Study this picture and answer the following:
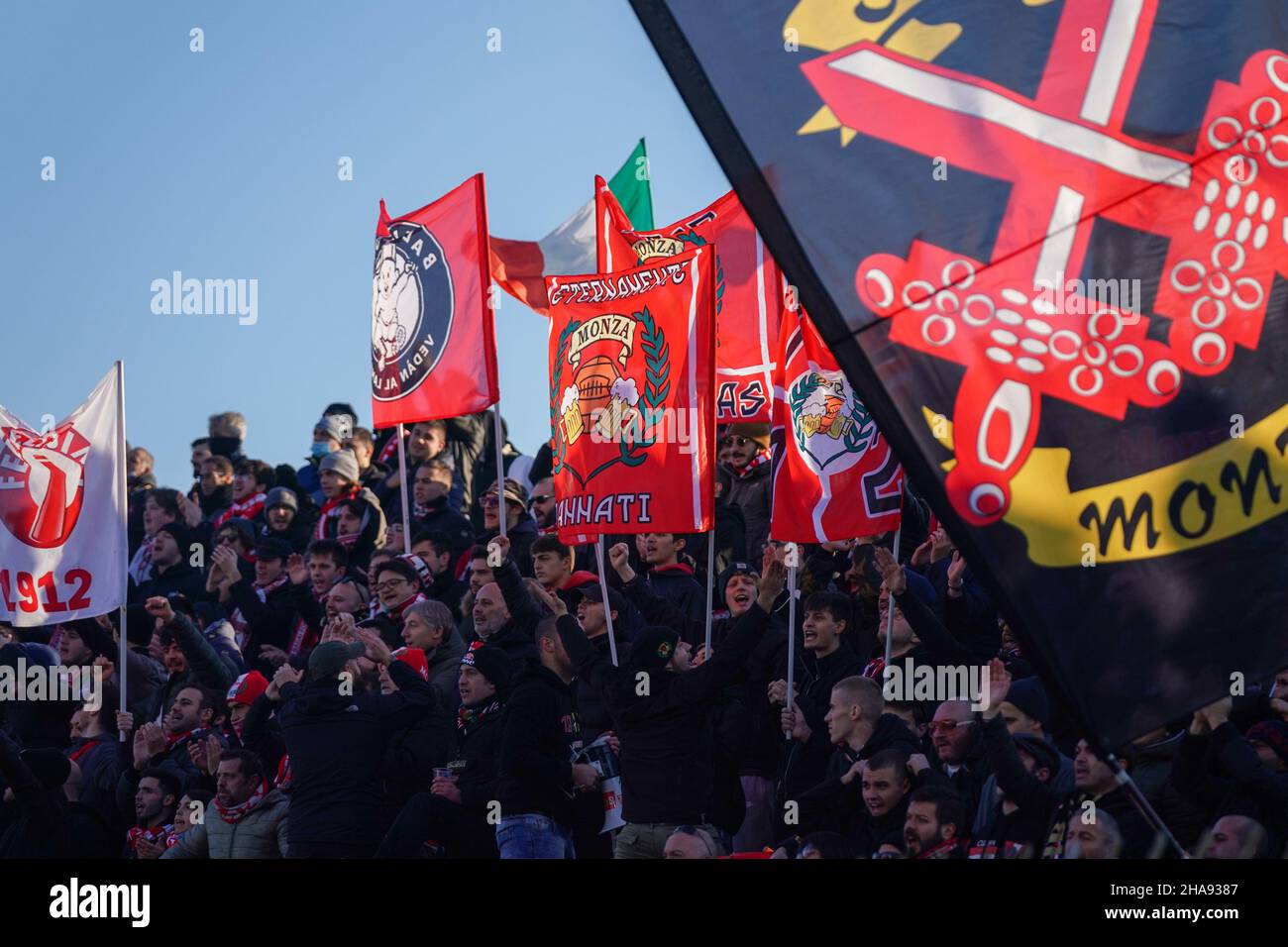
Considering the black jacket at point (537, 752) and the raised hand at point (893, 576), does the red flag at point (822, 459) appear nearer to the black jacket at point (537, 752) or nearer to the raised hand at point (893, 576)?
the raised hand at point (893, 576)

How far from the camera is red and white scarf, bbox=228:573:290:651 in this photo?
1217cm

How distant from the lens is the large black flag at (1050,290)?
9.70 feet

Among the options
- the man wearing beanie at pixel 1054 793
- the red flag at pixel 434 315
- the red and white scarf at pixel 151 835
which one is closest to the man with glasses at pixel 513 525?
the red flag at pixel 434 315

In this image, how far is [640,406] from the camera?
396 inches

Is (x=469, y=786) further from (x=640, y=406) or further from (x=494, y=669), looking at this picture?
(x=640, y=406)

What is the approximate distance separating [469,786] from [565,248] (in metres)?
7.60

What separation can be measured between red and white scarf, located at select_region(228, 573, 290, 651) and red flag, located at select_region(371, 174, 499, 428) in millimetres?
1374

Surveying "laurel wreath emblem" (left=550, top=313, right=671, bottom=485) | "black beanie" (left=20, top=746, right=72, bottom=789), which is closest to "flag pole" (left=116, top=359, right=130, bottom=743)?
"black beanie" (left=20, top=746, right=72, bottom=789)

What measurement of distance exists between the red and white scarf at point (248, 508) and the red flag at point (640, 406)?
5.01m

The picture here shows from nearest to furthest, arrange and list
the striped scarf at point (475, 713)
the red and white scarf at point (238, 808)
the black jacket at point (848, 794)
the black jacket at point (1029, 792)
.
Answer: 1. the black jacket at point (1029, 792)
2. the black jacket at point (848, 794)
3. the striped scarf at point (475, 713)
4. the red and white scarf at point (238, 808)

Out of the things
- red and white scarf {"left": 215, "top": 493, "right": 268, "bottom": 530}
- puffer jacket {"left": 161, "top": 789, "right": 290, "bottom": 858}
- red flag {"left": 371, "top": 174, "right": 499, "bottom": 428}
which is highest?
red flag {"left": 371, "top": 174, "right": 499, "bottom": 428}

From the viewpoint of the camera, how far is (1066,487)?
2988mm

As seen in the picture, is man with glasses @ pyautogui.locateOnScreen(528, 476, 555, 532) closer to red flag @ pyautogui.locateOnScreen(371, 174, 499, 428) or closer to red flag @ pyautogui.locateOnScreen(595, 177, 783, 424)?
red flag @ pyautogui.locateOnScreen(371, 174, 499, 428)
